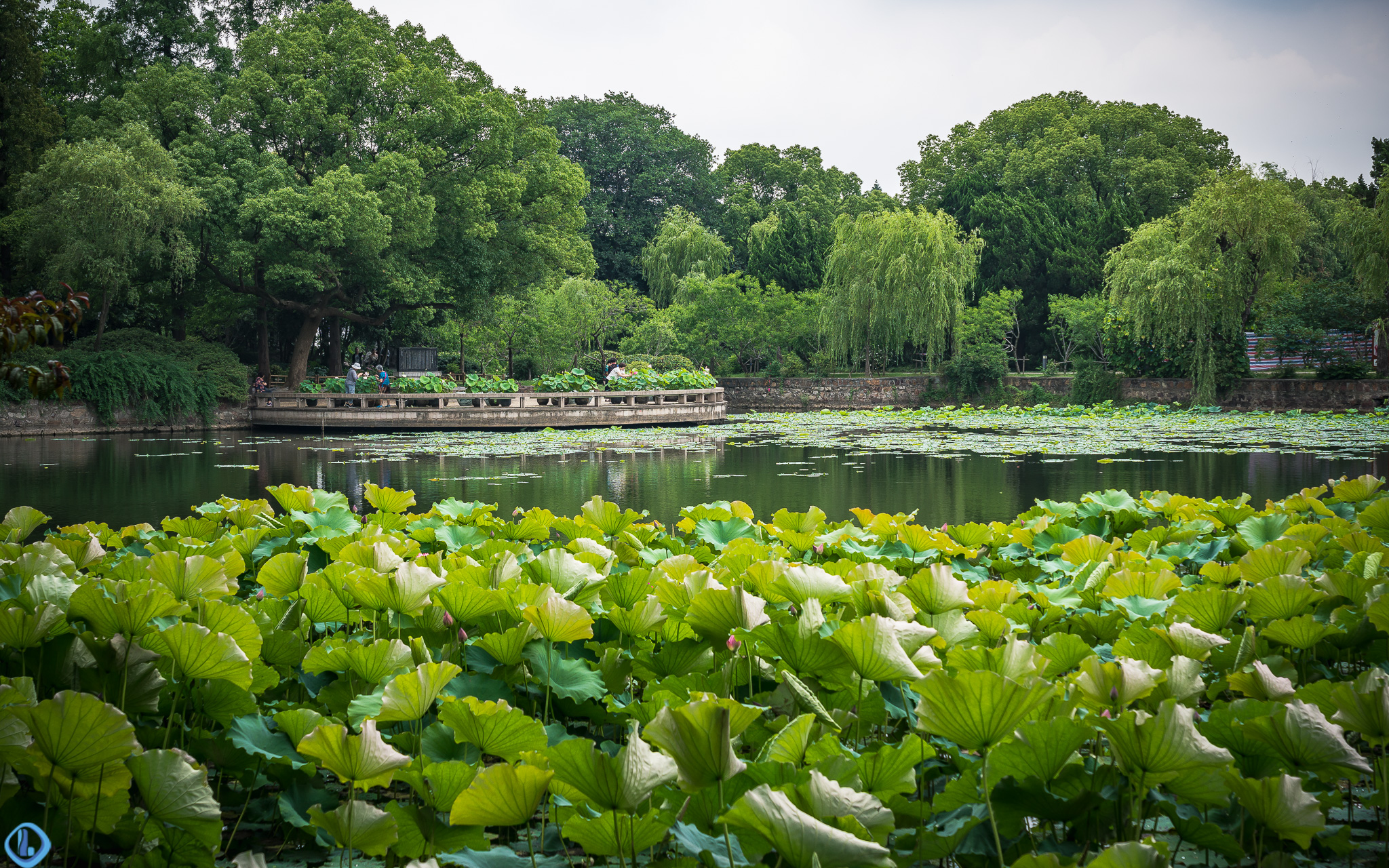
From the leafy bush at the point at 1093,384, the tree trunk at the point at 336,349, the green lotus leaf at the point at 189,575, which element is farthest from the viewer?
the tree trunk at the point at 336,349

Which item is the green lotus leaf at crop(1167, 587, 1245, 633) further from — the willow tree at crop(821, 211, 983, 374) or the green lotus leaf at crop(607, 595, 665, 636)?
the willow tree at crop(821, 211, 983, 374)

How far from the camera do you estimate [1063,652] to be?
1.70 metres

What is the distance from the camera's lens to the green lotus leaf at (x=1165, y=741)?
1.21 metres

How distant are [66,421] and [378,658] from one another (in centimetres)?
2261

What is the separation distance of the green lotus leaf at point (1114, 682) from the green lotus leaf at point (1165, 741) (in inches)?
4.2

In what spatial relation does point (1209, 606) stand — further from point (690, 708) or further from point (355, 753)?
point (355, 753)

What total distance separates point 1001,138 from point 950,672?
152ft

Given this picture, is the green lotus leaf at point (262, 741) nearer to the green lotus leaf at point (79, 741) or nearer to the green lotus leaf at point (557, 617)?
the green lotus leaf at point (79, 741)

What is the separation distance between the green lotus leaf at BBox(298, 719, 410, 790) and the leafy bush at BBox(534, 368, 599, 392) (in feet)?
71.7

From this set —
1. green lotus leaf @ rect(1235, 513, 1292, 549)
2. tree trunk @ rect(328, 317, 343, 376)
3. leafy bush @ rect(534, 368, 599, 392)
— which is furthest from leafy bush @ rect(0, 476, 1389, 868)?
tree trunk @ rect(328, 317, 343, 376)

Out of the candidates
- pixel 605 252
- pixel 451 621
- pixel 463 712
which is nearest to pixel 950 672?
pixel 463 712

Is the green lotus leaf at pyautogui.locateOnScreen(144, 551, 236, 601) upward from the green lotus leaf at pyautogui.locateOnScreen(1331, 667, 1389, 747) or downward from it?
upward

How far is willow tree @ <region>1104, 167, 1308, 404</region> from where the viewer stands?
22016 millimetres

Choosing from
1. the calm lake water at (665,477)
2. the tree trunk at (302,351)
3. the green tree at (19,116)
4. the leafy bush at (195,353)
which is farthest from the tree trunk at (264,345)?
the calm lake water at (665,477)
